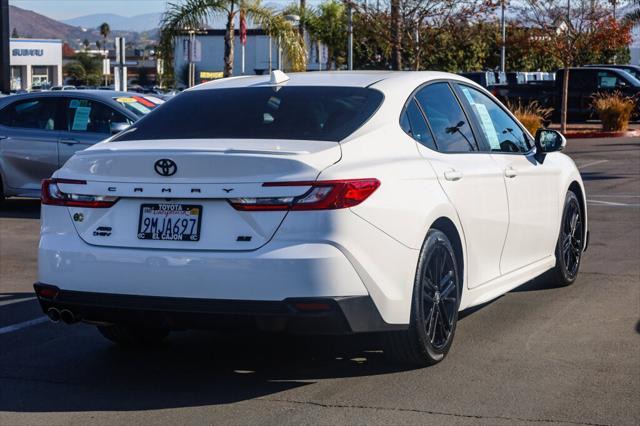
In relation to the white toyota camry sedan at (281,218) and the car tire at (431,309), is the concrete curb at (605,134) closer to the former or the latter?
the white toyota camry sedan at (281,218)

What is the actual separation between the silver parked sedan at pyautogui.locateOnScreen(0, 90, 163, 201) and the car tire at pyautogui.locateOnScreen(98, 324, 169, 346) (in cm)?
783

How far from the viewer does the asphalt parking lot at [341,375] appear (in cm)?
534

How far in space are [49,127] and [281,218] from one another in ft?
33.2

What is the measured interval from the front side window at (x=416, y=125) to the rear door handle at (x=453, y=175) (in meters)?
0.18

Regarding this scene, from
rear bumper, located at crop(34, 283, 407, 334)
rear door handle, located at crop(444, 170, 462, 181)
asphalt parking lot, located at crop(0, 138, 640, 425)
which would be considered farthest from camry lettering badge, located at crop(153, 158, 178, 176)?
rear door handle, located at crop(444, 170, 462, 181)

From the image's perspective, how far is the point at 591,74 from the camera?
35.8 metres

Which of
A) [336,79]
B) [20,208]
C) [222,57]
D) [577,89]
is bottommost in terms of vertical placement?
[20,208]

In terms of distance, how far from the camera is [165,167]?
18.3 ft

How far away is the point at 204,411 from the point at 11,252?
248 inches

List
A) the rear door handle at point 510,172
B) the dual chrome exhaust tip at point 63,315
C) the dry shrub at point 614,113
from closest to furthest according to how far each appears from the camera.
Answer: the dual chrome exhaust tip at point 63,315
the rear door handle at point 510,172
the dry shrub at point 614,113

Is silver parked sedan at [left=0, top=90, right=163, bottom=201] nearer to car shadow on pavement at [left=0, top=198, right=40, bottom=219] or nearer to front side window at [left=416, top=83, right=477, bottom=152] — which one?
car shadow on pavement at [left=0, top=198, right=40, bottom=219]

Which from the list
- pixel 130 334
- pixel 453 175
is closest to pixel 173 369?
pixel 130 334

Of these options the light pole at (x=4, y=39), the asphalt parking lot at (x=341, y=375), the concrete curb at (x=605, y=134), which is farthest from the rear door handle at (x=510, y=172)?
the concrete curb at (x=605, y=134)

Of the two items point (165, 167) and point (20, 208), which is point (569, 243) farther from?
point (20, 208)
